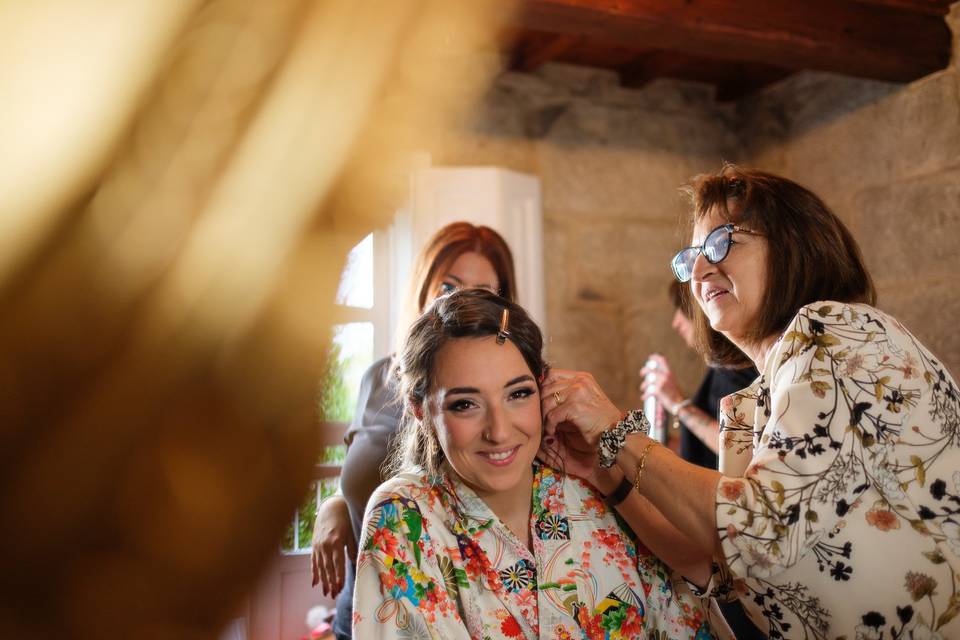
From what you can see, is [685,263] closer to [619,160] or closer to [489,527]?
[489,527]

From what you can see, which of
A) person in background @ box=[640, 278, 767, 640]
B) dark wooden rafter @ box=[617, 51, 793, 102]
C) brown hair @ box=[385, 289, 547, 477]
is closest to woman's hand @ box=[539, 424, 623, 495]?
brown hair @ box=[385, 289, 547, 477]

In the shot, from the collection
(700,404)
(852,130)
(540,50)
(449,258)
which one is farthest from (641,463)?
(852,130)

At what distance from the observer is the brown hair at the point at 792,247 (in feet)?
4.91

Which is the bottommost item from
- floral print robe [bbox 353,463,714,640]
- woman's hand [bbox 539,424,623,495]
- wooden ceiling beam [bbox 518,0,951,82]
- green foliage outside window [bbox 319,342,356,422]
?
floral print robe [bbox 353,463,714,640]

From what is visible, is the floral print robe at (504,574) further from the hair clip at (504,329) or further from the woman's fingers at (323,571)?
the woman's fingers at (323,571)

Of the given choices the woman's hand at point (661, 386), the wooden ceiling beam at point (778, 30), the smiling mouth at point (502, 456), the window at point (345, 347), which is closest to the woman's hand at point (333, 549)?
the smiling mouth at point (502, 456)

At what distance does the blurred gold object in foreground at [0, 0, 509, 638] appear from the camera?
0.15 metres

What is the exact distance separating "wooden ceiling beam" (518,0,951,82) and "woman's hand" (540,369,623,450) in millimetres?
1703

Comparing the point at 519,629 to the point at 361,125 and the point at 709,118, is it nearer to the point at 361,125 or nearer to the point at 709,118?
the point at 361,125

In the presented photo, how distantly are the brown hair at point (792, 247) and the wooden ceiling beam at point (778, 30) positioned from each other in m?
1.52

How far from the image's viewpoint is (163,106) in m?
0.17

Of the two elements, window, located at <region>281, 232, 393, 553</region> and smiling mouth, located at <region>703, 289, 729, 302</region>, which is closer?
window, located at <region>281, 232, 393, 553</region>

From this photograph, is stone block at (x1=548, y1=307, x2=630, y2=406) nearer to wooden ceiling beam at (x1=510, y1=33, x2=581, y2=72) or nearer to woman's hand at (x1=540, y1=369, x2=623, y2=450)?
wooden ceiling beam at (x1=510, y1=33, x2=581, y2=72)

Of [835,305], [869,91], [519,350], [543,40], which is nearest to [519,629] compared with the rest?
[519,350]
